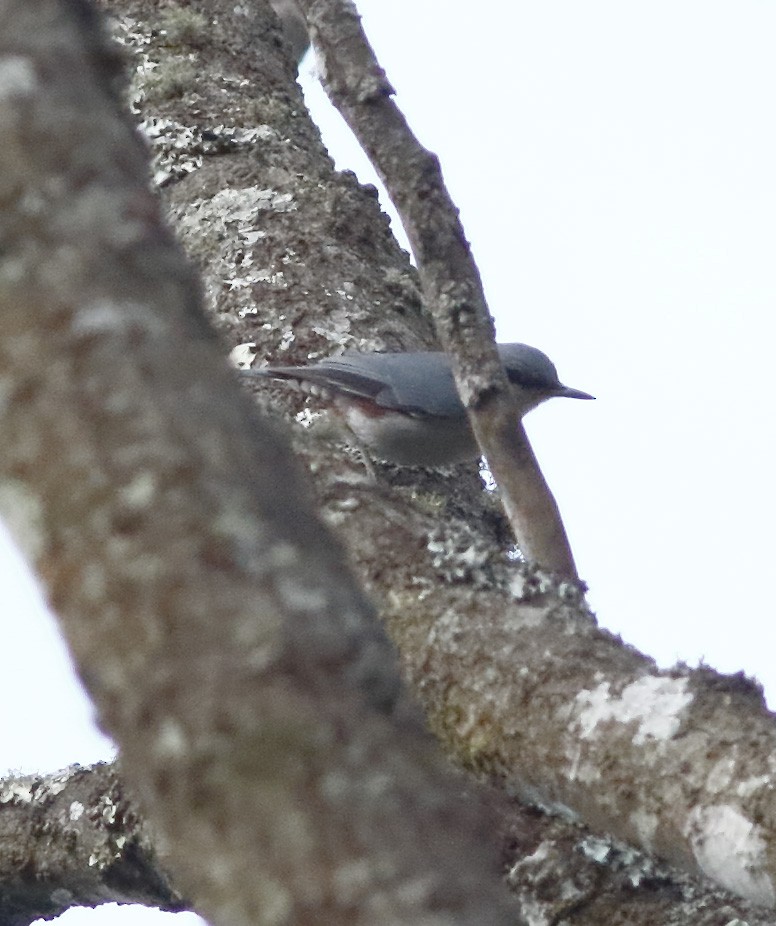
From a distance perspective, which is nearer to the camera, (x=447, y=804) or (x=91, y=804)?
(x=447, y=804)

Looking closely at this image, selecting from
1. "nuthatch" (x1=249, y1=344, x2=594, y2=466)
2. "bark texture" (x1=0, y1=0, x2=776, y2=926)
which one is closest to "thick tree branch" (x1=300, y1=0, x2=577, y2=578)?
"nuthatch" (x1=249, y1=344, x2=594, y2=466)

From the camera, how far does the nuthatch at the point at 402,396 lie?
359 cm

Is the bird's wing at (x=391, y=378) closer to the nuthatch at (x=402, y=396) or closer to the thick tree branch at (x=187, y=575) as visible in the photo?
the nuthatch at (x=402, y=396)

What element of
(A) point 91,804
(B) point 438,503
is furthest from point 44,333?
(B) point 438,503

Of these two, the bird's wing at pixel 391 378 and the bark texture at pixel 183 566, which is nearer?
the bark texture at pixel 183 566

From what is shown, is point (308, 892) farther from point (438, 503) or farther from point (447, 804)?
point (438, 503)

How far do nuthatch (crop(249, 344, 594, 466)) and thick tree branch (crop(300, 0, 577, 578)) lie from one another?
61 centimetres

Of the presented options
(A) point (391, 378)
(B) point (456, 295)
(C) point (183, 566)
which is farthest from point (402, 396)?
(C) point (183, 566)

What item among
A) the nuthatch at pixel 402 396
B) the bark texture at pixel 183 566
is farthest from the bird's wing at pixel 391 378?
the bark texture at pixel 183 566

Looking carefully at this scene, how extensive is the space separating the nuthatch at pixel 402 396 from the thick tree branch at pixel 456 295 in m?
0.61

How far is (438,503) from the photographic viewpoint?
357cm

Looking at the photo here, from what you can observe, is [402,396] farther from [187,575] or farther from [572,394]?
[187,575]

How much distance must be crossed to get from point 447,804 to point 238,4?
418 cm

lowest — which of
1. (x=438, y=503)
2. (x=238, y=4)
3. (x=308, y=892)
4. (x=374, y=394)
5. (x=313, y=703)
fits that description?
(x=308, y=892)
